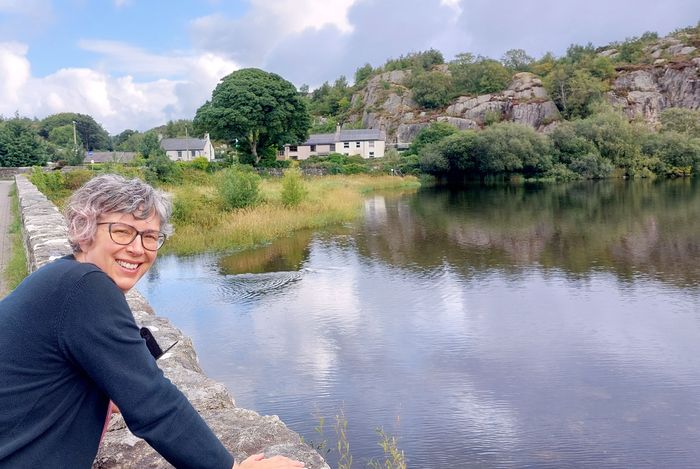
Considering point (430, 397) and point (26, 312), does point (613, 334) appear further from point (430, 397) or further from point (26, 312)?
point (26, 312)

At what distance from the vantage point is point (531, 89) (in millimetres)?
77375

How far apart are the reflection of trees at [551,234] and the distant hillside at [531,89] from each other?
129 feet

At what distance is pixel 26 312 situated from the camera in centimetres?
180

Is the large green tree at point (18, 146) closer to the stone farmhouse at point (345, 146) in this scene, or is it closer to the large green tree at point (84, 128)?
the stone farmhouse at point (345, 146)

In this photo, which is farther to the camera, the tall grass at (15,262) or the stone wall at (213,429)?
the tall grass at (15,262)

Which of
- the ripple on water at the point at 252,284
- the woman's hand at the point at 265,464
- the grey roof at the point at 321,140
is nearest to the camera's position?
the woman's hand at the point at 265,464

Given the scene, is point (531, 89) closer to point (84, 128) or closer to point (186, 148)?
point (186, 148)

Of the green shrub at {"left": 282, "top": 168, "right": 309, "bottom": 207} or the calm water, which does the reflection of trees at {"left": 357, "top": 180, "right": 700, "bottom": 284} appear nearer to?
the calm water

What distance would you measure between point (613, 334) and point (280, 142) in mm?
42122

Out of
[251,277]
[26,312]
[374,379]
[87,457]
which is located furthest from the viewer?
[251,277]

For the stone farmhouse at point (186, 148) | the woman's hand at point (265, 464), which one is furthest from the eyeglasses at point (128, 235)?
the stone farmhouse at point (186, 148)

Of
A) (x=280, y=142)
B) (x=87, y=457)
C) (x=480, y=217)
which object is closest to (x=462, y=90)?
(x=280, y=142)

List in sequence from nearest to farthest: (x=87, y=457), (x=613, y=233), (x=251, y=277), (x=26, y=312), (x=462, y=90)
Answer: (x=26, y=312) < (x=87, y=457) < (x=251, y=277) < (x=613, y=233) < (x=462, y=90)

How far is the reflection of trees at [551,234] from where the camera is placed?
16.3 meters
